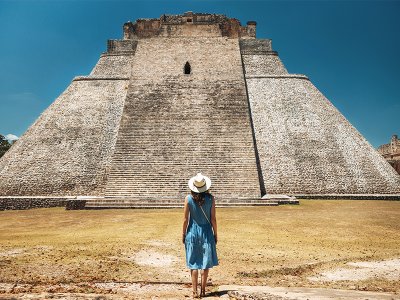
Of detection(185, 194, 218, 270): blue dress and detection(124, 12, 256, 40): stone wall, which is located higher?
detection(124, 12, 256, 40): stone wall

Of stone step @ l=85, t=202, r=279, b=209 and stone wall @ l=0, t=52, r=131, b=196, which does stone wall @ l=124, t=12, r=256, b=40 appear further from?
stone step @ l=85, t=202, r=279, b=209

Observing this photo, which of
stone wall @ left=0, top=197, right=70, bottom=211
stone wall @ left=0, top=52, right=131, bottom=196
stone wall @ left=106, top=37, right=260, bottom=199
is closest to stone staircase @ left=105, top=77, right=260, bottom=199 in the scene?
stone wall @ left=106, top=37, right=260, bottom=199

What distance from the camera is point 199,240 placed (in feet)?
11.6

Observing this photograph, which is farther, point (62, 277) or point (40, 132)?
point (40, 132)

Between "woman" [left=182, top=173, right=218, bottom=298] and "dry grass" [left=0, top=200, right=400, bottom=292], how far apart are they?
0.75 metres

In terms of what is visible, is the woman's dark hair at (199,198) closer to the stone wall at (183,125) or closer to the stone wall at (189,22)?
the stone wall at (183,125)

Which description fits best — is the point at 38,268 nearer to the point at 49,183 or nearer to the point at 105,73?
the point at 49,183

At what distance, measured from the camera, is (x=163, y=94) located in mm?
17891

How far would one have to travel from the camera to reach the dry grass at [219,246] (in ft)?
13.9

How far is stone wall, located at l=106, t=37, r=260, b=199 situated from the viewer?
13.6 m

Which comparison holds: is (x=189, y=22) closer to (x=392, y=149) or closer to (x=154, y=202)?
(x=154, y=202)

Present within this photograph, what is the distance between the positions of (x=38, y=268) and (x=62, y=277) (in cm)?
60

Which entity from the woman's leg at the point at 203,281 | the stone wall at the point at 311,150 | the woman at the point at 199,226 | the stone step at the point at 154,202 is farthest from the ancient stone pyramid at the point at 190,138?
the woman's leg at the point at 203,281

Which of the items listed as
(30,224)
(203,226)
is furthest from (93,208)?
(203,226)
